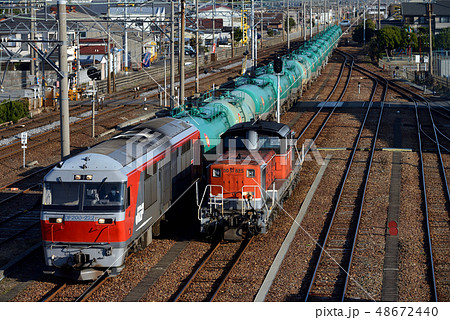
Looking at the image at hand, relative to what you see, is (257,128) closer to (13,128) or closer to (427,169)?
(427,169)

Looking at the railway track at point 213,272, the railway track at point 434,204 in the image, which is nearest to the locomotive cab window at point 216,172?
the railway track at point 213,272

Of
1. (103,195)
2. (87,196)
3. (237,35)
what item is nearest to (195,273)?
(103,195)

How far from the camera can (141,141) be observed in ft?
61.8

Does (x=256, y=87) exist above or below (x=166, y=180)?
above

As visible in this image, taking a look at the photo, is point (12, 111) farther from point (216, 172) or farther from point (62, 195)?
point (62, 195)

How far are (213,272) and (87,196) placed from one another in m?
4.19

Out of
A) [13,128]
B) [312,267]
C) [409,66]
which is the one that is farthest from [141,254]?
[409,66]

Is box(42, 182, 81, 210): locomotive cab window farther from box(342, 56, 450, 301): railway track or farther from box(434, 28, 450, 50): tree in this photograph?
box(434, 28, 450, 50): tree

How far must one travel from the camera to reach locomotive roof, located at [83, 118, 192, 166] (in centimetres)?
1720

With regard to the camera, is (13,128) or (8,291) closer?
(8,291)

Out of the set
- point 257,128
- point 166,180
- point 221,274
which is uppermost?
point 257,128

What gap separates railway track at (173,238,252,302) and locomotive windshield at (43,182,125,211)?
280 centimetres

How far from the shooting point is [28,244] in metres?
19.9

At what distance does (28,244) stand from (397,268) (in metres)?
11.2
